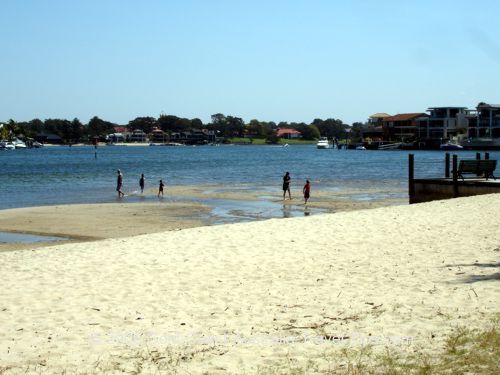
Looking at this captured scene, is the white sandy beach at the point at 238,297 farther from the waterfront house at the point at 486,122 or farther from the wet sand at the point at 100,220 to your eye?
the waterfront house at the point at 486,122

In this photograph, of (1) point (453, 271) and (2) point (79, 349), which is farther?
(1) point (453, 271)

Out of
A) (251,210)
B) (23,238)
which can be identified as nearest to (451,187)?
(251,210)

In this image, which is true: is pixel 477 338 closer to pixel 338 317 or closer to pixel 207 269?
pixel 338 317

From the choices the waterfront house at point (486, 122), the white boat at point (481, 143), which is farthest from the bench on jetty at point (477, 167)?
the waterfront house at point (486, 122)

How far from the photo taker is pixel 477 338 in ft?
23.5

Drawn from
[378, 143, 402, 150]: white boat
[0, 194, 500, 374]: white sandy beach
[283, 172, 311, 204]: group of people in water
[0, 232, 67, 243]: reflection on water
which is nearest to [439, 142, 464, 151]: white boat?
[378, 143, 402, 150]: white boat

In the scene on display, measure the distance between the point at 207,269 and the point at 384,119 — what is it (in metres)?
185

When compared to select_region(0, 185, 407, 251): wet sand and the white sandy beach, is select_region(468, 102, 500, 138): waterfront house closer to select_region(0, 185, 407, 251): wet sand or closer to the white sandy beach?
select_region(0, 185, 407, 251): wet sand

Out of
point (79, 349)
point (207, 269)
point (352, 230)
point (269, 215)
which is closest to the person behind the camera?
point (79, 349)

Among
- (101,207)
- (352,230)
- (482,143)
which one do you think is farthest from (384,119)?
(352,230)

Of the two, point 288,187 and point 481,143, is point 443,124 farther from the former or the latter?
point 288,187

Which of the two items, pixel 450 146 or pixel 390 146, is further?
pixel 390 146

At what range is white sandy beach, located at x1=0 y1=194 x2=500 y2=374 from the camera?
7.41 metres

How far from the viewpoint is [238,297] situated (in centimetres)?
996
